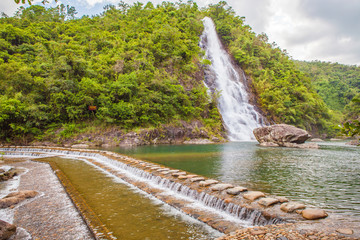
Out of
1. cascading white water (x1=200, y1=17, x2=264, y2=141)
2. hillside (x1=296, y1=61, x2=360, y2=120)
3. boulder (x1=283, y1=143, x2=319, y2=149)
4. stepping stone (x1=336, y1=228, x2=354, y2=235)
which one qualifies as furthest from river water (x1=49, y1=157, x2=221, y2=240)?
hillside (x1=296, y1=61, x2=360, y2=120)

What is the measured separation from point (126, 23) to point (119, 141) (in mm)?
28824

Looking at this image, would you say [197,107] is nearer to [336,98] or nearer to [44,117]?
[44,117]

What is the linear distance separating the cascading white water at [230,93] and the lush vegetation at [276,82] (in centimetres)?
341

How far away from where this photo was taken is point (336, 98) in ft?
208

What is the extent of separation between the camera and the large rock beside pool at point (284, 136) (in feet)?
70.6

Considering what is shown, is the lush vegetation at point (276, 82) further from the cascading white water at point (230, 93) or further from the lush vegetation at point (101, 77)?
the lush vegetation at point (101, 77)

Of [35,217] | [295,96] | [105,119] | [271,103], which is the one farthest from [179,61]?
[35,217]

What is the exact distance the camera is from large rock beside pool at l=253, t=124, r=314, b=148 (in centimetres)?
2152

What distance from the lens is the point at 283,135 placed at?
71.4 ft

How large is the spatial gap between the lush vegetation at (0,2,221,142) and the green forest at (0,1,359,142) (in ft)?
0.36

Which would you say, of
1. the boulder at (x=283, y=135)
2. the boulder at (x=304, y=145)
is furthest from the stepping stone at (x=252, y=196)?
the boulder at (x=283, y=135)

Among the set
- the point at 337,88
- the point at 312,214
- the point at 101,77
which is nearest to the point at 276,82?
the point at 101,77

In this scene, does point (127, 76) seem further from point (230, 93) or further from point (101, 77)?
point (230, 93)

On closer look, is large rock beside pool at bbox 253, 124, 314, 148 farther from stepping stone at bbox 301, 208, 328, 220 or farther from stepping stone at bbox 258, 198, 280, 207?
stepping stone at bbox 301, 208, 328, 220
